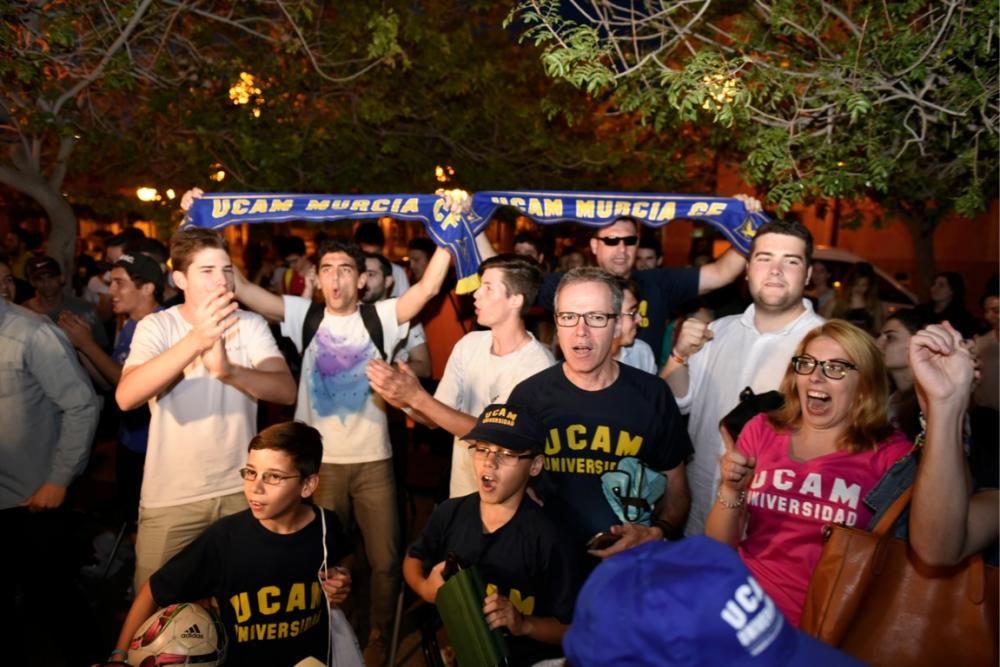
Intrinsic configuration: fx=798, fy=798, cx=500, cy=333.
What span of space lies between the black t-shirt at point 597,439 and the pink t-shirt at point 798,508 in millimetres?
531

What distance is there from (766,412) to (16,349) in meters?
3.79

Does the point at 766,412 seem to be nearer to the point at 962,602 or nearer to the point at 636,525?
the point at 636,525

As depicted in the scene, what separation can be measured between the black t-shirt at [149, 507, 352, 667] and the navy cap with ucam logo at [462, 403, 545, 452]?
38.5 inches

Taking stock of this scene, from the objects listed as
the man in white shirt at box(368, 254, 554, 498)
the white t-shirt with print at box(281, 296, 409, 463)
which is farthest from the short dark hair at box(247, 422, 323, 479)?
the white t-shirt with print at box(281, 296, 409, 463)

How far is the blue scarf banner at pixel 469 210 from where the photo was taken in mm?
5750

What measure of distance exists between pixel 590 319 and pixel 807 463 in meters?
1.12

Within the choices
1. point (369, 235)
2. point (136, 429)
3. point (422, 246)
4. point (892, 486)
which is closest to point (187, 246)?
point (136, 429)

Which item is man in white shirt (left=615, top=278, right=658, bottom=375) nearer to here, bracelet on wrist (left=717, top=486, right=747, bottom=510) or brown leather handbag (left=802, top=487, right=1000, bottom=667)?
bracelet on wrist (left=717, top=486, right=747, bottom=510)

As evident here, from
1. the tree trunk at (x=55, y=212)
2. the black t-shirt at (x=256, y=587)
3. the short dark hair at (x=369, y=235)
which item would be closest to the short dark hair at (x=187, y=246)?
the black t-shirt at (x=256, y=587)

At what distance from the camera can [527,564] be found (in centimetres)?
321

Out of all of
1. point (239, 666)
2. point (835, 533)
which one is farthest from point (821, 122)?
A: point (239, 666)

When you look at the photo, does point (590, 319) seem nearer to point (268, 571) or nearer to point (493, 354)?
point (493, 354)

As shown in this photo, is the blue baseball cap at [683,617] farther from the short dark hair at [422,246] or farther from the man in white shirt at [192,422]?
the short dark hair at [422,246]

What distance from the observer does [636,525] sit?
3482mm
